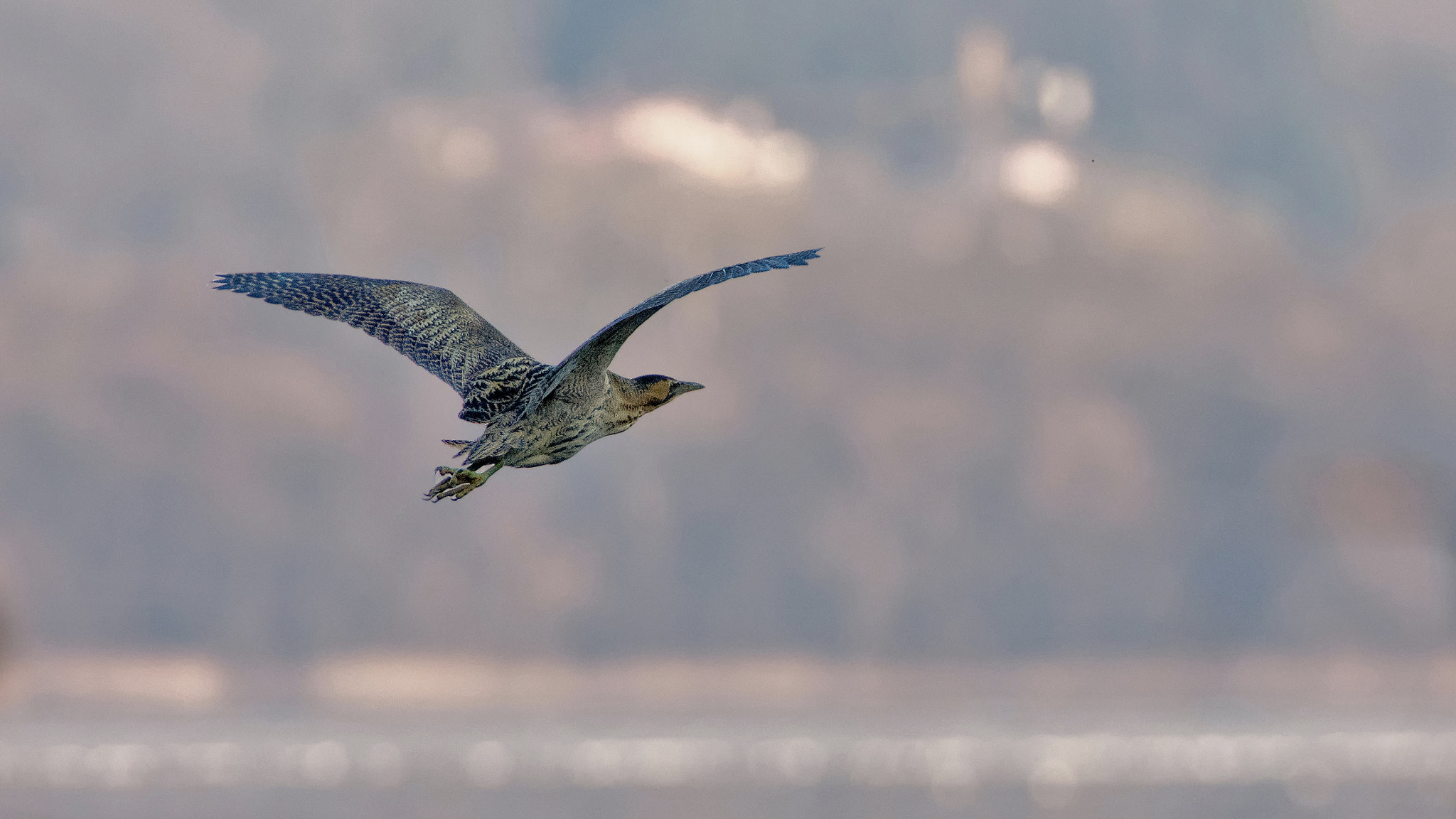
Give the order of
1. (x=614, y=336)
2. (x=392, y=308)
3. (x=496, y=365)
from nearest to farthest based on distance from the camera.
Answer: (x=614, y=336) < (x=496, y=365) < (x=392, y=308)

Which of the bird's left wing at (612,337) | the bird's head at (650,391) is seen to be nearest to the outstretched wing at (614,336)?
the bird's left wing at (612,337)

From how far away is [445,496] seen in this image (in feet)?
70.0

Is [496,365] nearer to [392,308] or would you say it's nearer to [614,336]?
[392,308]

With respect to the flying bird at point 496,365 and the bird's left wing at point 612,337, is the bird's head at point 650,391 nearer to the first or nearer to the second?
the flying bird at point 496,365

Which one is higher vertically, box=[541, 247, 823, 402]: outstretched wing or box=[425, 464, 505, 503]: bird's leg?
box=[541, 247, 823, 402]: outstretched wing

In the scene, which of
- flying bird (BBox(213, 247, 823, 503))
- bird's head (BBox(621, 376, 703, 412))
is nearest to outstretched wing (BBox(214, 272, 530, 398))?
flying bird (BBox(213, 247, 823, 503))

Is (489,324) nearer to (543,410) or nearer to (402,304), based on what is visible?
(402,304)

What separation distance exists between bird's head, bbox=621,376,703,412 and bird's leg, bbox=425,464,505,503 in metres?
3.66

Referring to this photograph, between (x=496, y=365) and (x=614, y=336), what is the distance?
4.81 metres

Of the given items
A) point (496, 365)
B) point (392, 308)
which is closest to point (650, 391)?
point (496, 365)

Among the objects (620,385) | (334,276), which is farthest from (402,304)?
(620,385)

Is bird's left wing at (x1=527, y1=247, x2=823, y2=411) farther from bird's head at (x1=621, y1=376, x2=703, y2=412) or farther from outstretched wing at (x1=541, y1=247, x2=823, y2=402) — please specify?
bird's head at (x1=621, y1=376, x2=703, y2=412)

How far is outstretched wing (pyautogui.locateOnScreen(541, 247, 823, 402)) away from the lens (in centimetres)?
1834

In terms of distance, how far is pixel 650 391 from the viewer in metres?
24.8
